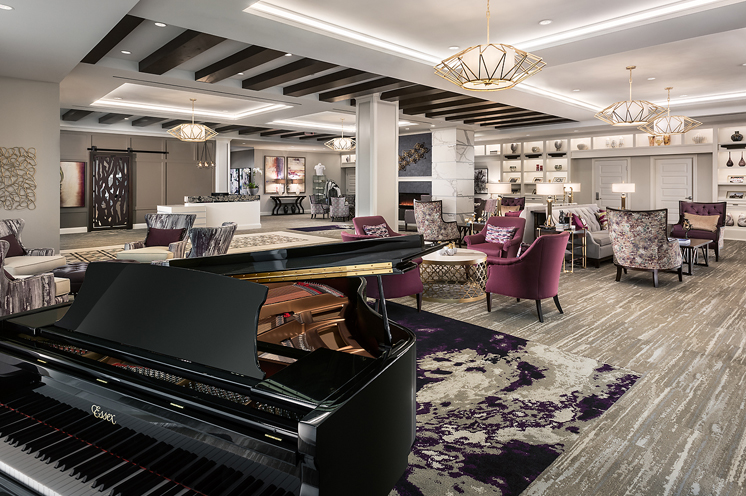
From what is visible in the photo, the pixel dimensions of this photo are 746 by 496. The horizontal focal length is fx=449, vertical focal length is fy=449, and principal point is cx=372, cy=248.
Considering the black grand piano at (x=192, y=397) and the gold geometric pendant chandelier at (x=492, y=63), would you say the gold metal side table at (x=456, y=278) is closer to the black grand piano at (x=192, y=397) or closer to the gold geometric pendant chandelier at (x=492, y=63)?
the gold geometric pendant chandelier at (x=492, y=63)

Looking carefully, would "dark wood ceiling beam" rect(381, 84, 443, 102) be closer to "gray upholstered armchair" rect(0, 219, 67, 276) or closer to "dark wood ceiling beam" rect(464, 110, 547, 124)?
"dark wood ceiling beam" rect(464, 110, 547, 124)

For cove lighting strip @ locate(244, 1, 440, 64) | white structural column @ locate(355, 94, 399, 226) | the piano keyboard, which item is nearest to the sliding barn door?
white structural column @ locate(355, 94, 399, 226)

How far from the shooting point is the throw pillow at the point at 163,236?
623 centimetres

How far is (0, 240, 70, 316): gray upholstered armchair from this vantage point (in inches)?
134

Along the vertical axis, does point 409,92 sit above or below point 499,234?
above

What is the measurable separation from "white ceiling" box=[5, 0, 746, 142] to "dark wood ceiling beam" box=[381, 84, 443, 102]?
426 millimetres

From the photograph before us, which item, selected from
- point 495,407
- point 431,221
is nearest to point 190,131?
point 431,221

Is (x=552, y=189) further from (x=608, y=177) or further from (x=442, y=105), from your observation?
(x=608, y=177)

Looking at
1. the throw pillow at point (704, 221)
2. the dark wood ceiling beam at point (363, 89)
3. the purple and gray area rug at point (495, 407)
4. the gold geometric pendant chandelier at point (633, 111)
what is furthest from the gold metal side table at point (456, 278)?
the throw pillow at point (704, 221)

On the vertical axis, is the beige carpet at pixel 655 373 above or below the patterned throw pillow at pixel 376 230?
below

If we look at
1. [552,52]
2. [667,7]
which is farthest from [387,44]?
[667,7]

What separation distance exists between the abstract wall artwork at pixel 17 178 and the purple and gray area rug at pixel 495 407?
5.78 m

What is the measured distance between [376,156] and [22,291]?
5.30 m

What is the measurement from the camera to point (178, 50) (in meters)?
5.05
